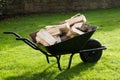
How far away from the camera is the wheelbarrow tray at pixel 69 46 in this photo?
5836 millimetres

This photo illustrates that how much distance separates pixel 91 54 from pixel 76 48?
0.60 metres

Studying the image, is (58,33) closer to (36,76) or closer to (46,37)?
(46,37)

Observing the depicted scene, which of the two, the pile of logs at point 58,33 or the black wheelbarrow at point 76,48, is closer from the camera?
the black wheelbarrow at point 76,48

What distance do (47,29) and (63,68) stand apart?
32.3 inches

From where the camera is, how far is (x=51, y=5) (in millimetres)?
14992

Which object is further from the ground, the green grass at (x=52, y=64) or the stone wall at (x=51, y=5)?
the green grass at (x=52, y=64)

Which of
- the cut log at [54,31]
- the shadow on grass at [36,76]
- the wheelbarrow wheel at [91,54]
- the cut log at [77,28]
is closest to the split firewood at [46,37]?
the cut log at [54,31]

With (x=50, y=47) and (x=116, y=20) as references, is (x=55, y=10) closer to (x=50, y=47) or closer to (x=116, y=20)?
(x=116, y=20)

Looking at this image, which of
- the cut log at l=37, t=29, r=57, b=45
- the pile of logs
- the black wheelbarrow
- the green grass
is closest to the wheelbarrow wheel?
the black wheelbarrow

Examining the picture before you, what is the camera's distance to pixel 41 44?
19.7ft

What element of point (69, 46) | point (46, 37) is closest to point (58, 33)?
point (46, 37)

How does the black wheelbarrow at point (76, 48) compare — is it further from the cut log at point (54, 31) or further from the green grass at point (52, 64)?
the cut log at point (54, 31)

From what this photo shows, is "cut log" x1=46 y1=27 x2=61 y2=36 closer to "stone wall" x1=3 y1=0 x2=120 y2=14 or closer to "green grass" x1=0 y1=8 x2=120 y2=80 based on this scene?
"green grass" x1=0 y1=8 x2=120 y2=80

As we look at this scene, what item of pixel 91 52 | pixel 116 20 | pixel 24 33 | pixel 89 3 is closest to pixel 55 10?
pixel 89 3
